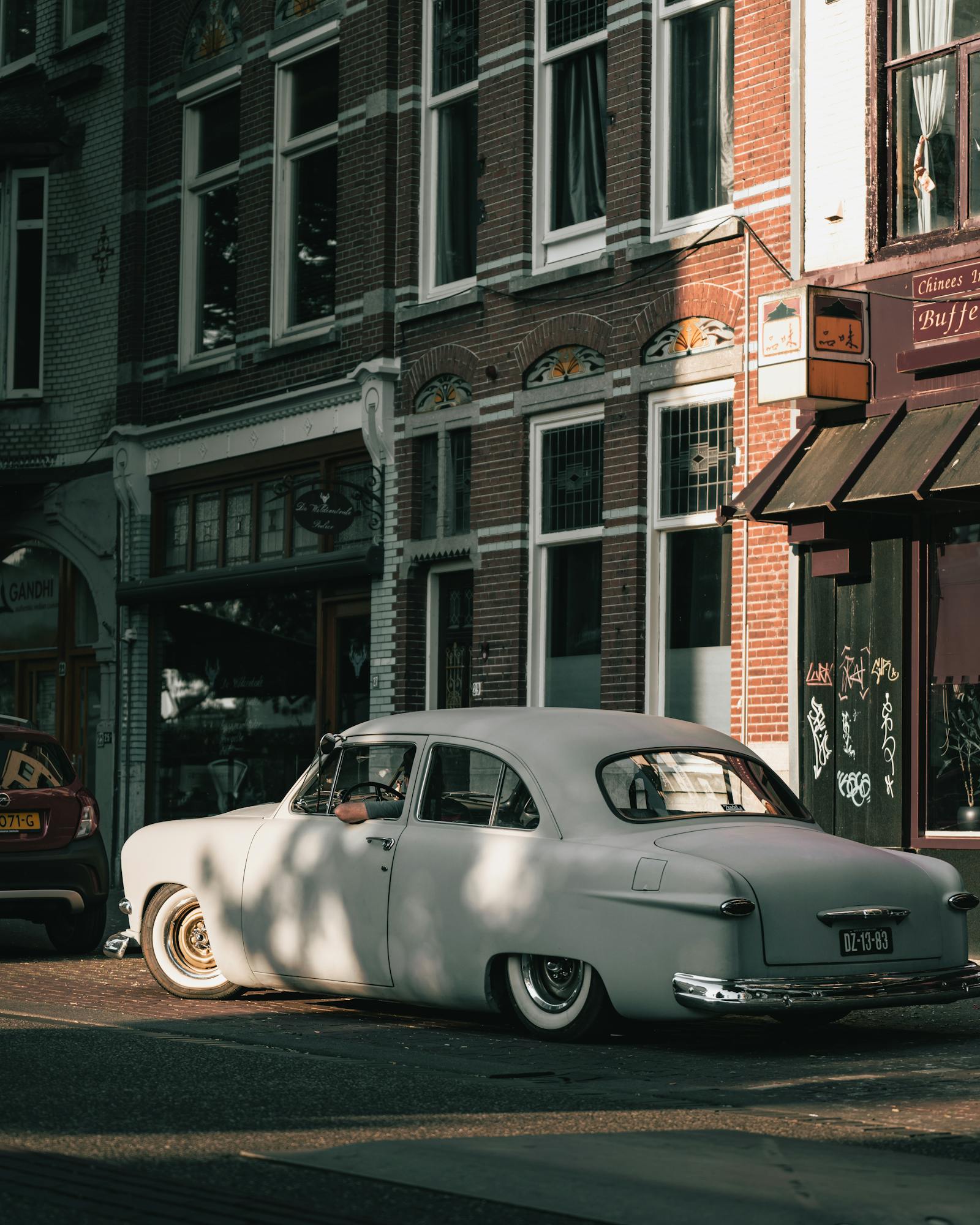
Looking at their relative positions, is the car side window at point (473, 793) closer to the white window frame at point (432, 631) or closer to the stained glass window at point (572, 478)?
the stained glass window at point (572, 478)

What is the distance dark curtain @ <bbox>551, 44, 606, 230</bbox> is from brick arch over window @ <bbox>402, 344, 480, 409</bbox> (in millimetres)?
1490

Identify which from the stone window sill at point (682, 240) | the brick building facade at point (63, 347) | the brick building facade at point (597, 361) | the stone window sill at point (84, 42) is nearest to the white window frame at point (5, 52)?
the brick building facade at point (63, 347)

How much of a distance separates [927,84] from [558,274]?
4060 mm

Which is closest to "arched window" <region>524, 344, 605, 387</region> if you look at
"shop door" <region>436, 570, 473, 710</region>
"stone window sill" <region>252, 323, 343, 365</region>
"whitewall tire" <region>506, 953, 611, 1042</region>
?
"shop door" <region>436, 570, 473, 710</region>

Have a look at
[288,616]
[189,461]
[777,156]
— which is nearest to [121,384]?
[189,461]

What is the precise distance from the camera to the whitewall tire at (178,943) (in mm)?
10797

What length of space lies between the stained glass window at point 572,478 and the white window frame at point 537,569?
0.16 feet

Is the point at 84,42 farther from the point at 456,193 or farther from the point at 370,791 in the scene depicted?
the point at 370,791

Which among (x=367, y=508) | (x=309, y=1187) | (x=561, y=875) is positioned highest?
(x=367, y=508)

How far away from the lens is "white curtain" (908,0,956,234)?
1398 cm

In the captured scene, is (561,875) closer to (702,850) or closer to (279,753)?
(702,850)

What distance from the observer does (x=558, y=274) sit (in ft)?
56.0

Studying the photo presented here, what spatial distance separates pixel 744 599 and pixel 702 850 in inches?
267

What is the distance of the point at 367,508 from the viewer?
63.6ft
